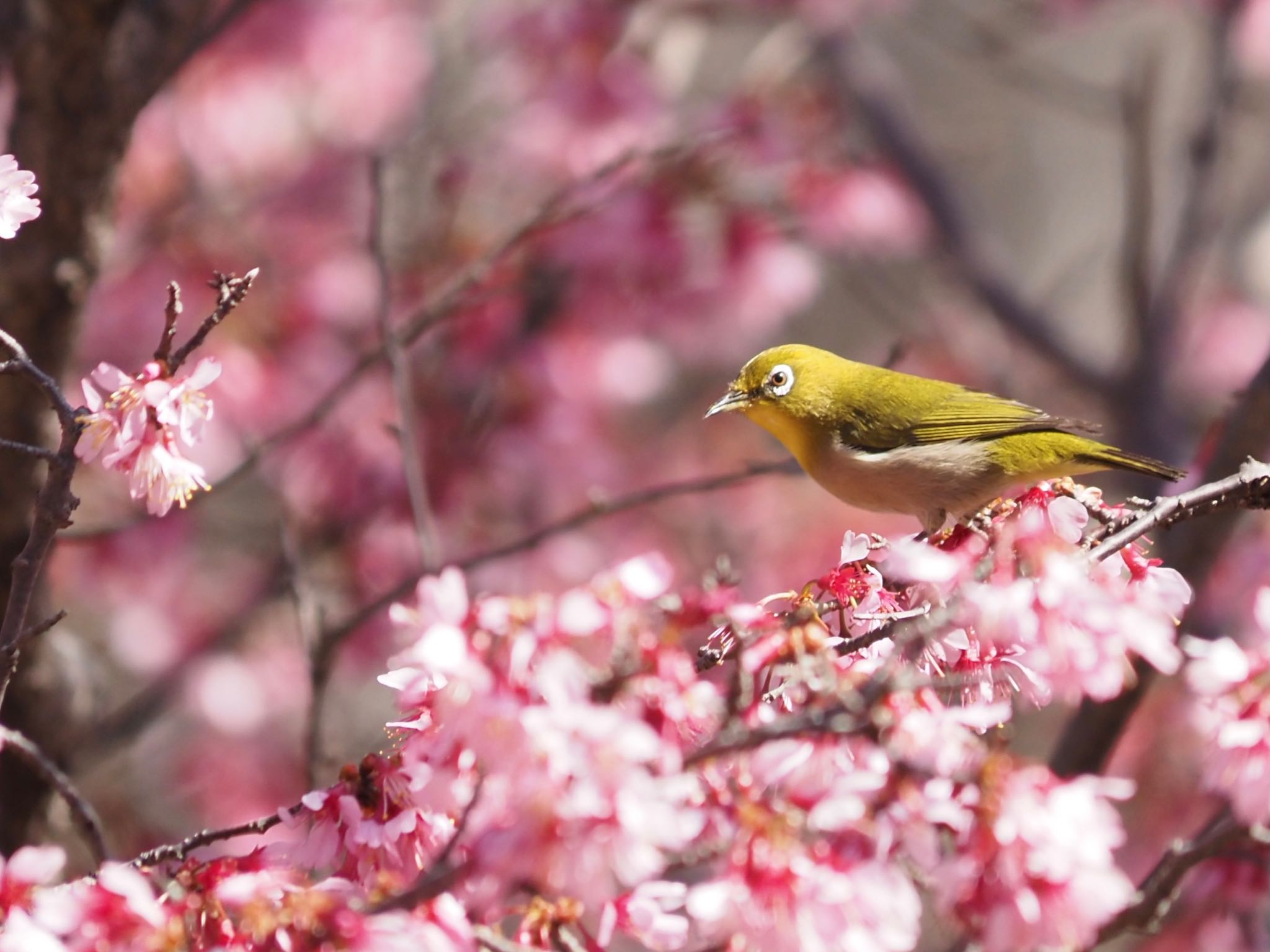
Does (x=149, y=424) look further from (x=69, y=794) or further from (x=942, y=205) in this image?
(x=942, y=205)

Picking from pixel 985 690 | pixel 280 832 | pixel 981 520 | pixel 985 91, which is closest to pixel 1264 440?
pixel 981 520

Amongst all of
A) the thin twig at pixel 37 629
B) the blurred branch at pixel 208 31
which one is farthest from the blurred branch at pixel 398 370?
the thin twig at pixel 37 629

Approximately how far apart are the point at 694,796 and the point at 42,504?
29.8 inches

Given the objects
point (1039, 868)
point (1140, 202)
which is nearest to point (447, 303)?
point (1039, 868)

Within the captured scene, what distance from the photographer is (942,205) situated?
16.5 ft

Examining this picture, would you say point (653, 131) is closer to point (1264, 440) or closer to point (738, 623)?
point (1264, 440)

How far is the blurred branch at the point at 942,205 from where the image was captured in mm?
4828

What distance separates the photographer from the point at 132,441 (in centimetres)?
151

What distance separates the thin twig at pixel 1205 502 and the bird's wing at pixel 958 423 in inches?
28.5

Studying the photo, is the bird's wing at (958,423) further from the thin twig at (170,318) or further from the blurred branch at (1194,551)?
the thin twig at (170,318)

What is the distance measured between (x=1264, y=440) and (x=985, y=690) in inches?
50.5

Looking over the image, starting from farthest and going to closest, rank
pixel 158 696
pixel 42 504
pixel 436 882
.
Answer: pixel 158 696 → pixel 42 504 → pixel 436 882

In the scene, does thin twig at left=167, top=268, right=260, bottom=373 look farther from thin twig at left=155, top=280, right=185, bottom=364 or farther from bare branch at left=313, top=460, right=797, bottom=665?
bare branch at left=313, top=460, right=797, bottom=665

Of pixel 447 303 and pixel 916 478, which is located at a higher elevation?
pixel 447 303
